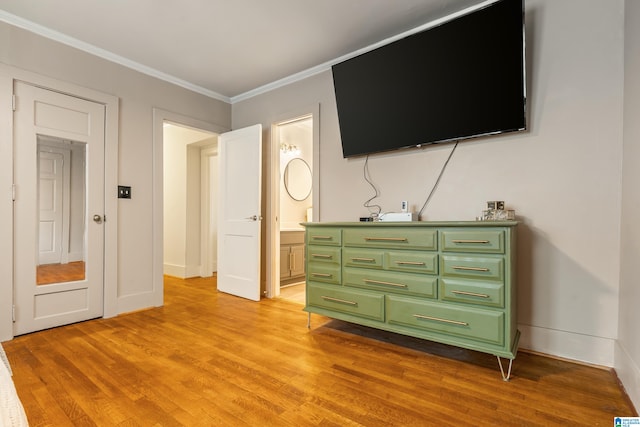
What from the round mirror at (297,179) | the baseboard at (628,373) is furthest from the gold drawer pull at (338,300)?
the round mirror at (297,179)

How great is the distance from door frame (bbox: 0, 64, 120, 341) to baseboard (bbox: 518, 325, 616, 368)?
3594mm

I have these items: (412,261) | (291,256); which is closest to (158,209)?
(291,256)

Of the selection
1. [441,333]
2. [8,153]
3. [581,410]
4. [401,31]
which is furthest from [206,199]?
[581,410]

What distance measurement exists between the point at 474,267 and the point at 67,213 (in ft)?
11.2

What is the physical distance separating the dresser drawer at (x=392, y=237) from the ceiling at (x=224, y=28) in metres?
1.73

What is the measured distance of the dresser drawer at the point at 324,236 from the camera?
2.53 metres

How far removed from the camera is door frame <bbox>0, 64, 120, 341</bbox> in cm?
243

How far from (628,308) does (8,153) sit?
4383mm

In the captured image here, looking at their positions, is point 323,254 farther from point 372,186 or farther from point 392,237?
point 372,186

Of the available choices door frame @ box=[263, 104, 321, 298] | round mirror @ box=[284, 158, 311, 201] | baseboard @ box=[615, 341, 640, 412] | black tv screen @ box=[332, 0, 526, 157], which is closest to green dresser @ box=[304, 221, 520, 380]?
baseboard @ box=[615, 341, 640, 412]

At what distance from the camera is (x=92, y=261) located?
2926mm

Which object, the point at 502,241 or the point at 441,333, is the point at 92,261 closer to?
the point at 441,333

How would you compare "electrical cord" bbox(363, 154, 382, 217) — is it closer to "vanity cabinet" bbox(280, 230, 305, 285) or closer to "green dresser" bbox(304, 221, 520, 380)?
"green dresser" bbox(304, 221, 520, 380)

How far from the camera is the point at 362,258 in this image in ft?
7.80
